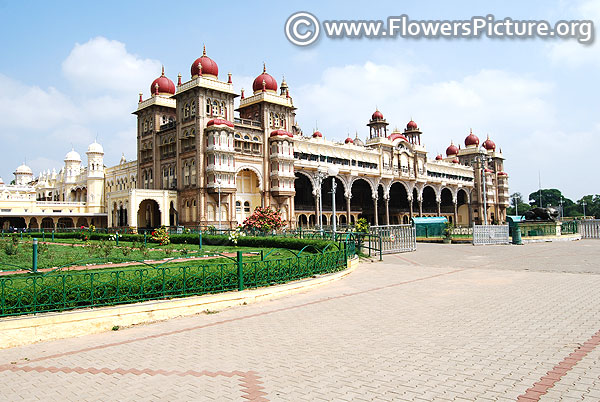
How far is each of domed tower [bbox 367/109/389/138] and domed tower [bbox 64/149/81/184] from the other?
41.9 meters

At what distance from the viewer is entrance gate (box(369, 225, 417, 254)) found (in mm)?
21005

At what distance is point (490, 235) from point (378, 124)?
3527 centimetres

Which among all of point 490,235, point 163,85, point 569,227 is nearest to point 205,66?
point 163,85

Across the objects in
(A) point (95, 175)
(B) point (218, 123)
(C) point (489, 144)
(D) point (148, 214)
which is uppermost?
(C) point (489, 144)

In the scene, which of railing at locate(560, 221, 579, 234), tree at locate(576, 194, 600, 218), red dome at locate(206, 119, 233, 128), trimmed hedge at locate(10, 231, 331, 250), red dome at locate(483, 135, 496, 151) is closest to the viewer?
trimmed hedge at locate(10, 231, 331, 250)

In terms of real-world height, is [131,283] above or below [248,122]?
below

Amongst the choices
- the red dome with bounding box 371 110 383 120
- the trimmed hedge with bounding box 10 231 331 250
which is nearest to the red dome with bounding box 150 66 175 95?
the trimmed hedge with bounding box 10 231 331 250

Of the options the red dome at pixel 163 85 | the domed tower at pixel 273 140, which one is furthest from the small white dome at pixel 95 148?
the domed tower at pixel 273 140

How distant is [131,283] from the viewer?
8.37 metres

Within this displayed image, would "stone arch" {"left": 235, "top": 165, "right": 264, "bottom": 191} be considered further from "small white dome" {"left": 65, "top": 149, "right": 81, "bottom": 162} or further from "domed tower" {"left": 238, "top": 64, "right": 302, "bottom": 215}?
"small white dome" {"left": 65, "top": 149, "right": 81, "bottom": 162}

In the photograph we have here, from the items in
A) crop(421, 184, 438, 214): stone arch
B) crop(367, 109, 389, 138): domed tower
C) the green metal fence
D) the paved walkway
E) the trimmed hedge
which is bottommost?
the paved walkway

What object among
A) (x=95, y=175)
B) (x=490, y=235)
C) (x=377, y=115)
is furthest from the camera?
(x=377, y=115)

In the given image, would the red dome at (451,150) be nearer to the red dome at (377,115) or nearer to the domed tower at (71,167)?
the red dome at (377,115)

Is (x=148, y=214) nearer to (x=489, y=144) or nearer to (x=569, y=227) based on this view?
(x=569, y=227)
